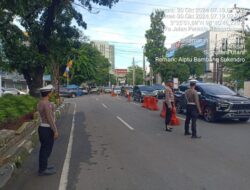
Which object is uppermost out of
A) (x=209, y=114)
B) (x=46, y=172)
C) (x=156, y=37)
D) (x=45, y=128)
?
(x=156, y=37)

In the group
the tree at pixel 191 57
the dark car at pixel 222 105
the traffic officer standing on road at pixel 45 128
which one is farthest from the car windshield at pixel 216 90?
the tree at pixel 191 57

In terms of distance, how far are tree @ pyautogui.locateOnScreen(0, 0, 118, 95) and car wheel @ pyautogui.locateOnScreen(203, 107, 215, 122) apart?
737cm

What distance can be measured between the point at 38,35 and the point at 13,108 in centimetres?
851

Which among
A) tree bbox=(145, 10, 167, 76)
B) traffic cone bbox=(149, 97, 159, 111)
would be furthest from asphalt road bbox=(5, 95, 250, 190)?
tree bbox=(145, 10, 167, 76)

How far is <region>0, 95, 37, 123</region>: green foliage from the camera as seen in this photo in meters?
12.4

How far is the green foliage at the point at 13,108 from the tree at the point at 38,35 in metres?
4.29

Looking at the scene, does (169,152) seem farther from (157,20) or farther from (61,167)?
(157,20)

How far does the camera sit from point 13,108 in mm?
13508

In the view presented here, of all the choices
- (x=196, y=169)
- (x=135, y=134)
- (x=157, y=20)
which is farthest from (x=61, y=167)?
(x=157, y=20)

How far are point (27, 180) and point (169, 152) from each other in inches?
147

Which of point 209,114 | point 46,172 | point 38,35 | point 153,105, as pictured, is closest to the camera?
point 46,172

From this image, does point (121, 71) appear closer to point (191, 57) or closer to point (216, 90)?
point (191, 57)

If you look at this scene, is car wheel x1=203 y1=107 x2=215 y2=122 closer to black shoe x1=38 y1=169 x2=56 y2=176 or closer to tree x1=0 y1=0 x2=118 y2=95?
tree x1=0 y1=0 x2=118 y2=95

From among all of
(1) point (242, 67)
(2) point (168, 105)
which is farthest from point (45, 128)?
(1) point (242, 67)
